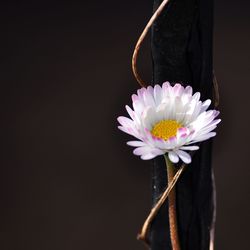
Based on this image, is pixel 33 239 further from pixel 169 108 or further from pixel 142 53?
pixel 169 108

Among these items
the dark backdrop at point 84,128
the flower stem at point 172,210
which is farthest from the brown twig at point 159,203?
the dark backdrop at point 84,128

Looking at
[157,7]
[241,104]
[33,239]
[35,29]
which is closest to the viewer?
[157,7]

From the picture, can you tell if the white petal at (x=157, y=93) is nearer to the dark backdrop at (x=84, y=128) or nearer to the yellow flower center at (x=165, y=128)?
the yellow flower center at (x=165, y=128)

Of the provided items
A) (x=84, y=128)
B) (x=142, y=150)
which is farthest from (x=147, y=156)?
(x=84, y=128)

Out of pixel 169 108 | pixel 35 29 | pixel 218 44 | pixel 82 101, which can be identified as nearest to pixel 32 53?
pixel 35 29

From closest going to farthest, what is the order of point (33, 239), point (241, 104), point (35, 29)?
point (33, 239)
point (241, 104)
point (35, 29)

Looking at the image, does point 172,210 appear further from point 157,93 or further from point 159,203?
point 157,93
